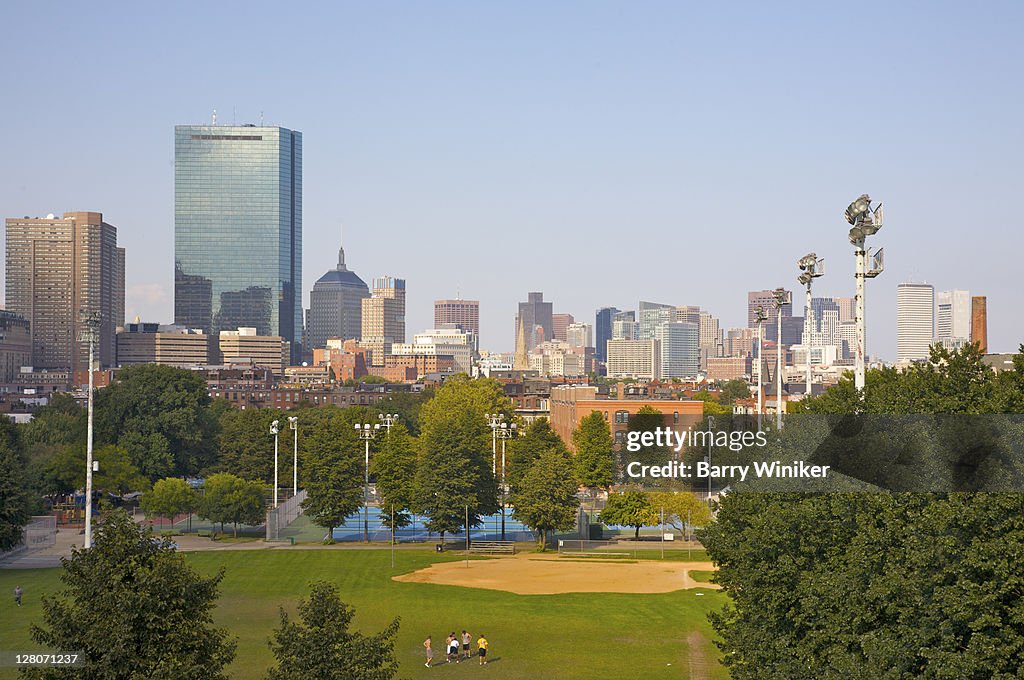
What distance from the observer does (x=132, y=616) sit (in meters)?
20.9

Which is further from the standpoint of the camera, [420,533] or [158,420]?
[158,420]

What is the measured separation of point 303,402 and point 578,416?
80.6 m

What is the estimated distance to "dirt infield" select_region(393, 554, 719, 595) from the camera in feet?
197

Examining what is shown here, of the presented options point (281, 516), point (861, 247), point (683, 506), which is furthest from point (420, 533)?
point (861, 247)

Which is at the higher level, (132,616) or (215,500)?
(132,616)

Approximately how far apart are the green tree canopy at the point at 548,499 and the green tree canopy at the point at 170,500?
25.4m

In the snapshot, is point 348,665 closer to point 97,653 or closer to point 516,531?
point 97,653

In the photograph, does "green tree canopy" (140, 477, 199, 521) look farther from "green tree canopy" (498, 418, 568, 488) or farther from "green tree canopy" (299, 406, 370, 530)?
"green tree canopy" (498, 418, 568, 488)

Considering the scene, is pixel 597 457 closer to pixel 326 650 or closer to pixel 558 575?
pixel 558 575

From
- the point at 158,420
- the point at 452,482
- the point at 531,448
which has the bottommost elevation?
the point at 452,482

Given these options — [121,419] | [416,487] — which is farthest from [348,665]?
[121,419]

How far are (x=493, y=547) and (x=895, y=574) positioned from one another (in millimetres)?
53674

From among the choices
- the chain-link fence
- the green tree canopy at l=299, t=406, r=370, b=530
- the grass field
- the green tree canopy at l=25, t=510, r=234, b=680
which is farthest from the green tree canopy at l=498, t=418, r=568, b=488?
the green tree canopy at l=25, t=510, r=234, b=680

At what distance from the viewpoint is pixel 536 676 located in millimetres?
40188
